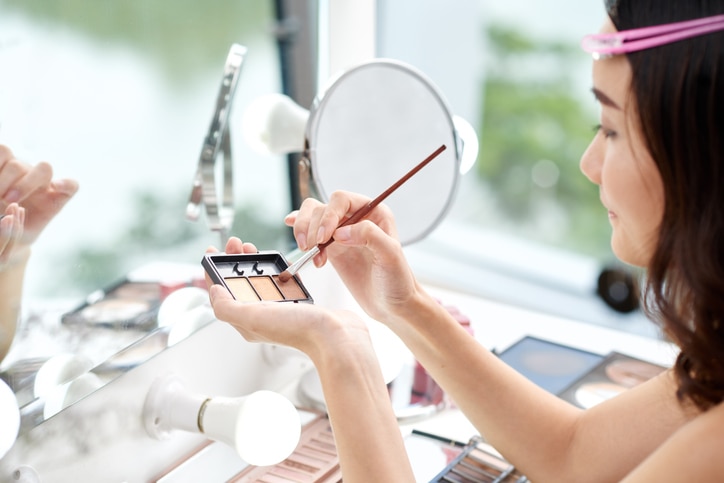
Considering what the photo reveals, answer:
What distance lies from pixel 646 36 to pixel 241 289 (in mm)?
424

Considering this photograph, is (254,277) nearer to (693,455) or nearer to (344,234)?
(344,234)

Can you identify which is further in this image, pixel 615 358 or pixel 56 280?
pixel 615 358

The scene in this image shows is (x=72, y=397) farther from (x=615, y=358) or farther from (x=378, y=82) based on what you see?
(x=615, y=358)

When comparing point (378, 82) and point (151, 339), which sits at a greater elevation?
point (378, 82)

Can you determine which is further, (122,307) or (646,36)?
(122,307)

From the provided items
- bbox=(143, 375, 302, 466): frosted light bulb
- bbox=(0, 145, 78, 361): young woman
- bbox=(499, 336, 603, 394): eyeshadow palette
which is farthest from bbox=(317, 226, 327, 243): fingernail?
bbox=(499, 336, 603, 394): eyeshadow palette

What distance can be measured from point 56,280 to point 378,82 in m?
0.44

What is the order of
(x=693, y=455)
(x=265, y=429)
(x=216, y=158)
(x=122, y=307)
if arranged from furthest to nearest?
(x=216, y=158) → (x=122, y=307) → (x=265, y=429) → (x=693, y=455)

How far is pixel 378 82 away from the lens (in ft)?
3.27

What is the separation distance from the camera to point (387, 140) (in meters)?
1.04

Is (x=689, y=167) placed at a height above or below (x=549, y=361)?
above

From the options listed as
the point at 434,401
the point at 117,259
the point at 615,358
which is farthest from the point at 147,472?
the point at 615,358

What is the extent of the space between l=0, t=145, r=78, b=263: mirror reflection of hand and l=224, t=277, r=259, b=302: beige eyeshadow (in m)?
0.18

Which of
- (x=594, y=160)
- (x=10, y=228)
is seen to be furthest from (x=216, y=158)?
(x=594, y=160)
